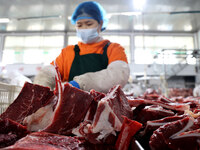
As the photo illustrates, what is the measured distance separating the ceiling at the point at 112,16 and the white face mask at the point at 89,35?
4.29 meters

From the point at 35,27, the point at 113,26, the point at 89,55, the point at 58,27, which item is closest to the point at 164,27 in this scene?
the point at 113,26

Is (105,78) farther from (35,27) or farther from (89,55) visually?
(35,27)

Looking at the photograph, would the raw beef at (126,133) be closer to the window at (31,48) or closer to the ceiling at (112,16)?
the ceiling at (112,16)

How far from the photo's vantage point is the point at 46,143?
0.45 metres

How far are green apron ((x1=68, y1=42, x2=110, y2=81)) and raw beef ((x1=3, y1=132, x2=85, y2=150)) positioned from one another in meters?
1.33

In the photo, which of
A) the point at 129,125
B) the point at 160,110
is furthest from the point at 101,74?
the point at 129,125

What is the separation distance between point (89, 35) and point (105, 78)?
Result: 0.69 m

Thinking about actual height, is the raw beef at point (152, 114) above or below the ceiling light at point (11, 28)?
below

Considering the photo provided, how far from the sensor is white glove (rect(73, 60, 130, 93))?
1.33 m

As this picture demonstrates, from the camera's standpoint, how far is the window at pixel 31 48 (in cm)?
1021

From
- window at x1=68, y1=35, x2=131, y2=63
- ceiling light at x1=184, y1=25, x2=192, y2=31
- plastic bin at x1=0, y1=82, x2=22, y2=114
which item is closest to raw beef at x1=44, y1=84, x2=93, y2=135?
plastic bin at x1=0, y1=82, x2=22, y2=114

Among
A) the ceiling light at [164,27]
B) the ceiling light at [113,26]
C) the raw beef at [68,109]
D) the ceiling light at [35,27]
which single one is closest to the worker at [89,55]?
the raw beef at [68,109]

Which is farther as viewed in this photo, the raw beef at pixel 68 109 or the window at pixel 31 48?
the window at pixel 31 48

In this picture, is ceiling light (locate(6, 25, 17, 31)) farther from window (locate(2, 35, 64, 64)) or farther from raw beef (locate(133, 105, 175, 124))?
raw beef (locate(133, 105, 175, 124))
